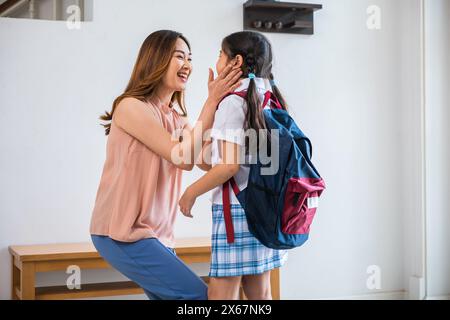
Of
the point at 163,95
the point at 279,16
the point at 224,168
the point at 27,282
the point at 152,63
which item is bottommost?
the point at 27,282

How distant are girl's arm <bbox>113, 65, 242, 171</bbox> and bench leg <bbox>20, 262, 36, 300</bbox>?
1338 millimetres

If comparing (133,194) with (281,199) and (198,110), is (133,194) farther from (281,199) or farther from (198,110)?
(198,110)

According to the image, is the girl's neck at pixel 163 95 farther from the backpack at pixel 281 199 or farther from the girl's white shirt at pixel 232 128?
the backpack at pixel 281 199

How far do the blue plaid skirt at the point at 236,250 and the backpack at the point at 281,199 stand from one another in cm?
2

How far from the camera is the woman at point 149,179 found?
1860mm

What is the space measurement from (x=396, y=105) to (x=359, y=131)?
0.32 m

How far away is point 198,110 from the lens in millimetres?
3545

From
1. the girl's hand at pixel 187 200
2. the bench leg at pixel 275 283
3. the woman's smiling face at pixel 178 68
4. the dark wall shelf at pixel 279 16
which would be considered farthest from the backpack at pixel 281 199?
the dark wall shelf at pixel 279 16

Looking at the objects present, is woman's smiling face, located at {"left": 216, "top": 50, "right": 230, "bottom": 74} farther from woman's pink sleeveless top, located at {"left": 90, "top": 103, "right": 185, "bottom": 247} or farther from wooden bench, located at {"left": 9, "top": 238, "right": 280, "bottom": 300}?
wooden bench, located at {"left": 9, "top": 238, "right": 280, "bottom": 300}

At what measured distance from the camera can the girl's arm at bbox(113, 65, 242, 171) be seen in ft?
6.14

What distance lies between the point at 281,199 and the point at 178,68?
57 cm

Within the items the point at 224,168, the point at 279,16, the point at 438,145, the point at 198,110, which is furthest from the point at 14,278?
the point at 438,145

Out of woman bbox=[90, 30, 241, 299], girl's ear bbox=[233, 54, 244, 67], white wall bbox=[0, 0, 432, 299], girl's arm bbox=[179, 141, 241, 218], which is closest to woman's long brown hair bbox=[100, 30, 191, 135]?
woman bbox=[90, 30, 241, 299]
